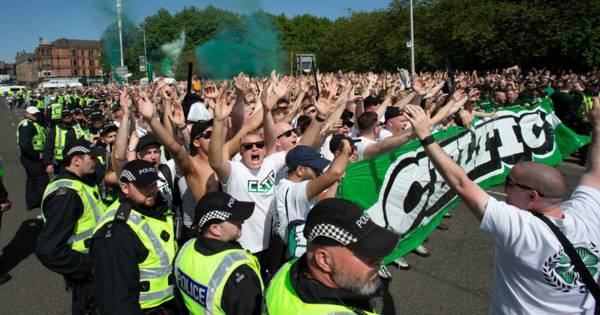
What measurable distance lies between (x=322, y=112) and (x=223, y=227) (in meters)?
2.54

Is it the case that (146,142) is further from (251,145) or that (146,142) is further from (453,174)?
(453,174)

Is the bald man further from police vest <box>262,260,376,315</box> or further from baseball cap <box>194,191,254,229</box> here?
baseball cap <box>194,191,254,229</box>

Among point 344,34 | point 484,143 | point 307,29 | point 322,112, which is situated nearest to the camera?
point 322,112

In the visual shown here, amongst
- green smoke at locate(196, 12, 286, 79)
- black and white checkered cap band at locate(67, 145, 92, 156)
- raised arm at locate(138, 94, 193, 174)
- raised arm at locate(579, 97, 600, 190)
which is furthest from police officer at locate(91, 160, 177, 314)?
green smoke at locate(196, 12, 286, 79)

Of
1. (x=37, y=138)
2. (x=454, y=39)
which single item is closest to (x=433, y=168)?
(x=37, y=138)

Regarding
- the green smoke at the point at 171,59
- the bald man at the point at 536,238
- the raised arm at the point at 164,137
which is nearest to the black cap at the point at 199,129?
the raised arm at the point at 164,137

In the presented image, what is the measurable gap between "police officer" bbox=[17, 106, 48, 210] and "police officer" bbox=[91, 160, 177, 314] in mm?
6660

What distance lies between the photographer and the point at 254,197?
12.2 feet

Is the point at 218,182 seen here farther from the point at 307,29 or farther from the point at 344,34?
the point at 307,29

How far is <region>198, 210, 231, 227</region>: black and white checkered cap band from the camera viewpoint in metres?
2.49

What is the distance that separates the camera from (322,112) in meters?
4.82

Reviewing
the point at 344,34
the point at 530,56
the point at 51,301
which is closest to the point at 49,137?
the point at 51,301

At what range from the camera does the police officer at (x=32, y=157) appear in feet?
28.3

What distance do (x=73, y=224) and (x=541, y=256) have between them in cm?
310
